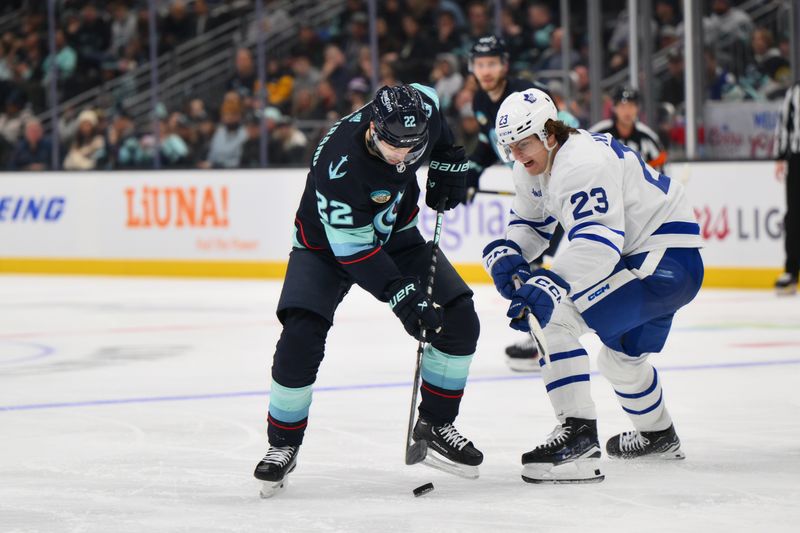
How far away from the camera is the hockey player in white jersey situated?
12.2ft

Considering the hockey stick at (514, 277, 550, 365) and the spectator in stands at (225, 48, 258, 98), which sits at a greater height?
the spectator in stands at (225, 48, 258, 98)

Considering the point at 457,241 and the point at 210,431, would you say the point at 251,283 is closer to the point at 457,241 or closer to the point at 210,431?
the point at 457,241

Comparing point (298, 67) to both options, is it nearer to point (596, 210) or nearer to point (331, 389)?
point (331, 389)

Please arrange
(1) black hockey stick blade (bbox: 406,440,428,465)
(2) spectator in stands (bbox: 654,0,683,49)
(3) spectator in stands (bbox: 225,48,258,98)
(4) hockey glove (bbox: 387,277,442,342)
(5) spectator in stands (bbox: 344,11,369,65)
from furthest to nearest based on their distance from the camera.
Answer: (3) spectator in stands (bbox: 225,48,258,98) < (5) spectator in stands (bbox: 344,11,369,65) < (2) spectator in stands (bbox: 654,0,683,49) < (1) black hockey stick blade (bbox: 406,440,428,465) < (4) hockey glove (bbox: 387,277,442,342)

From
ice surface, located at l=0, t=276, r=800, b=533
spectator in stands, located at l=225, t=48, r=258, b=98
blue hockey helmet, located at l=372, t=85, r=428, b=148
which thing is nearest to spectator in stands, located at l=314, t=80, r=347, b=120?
spectator in stands, located at l=225, t=48, r=258, b=98

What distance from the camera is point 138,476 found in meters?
4.02

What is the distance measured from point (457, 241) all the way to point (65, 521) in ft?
23.1

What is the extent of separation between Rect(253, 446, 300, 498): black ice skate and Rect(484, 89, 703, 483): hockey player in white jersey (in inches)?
25.6

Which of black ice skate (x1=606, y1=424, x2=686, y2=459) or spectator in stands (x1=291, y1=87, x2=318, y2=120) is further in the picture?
spectator in stands (x1=291, y1=87, x2=318, y2=120)

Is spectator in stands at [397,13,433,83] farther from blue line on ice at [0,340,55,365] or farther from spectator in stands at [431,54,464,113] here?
blue line on ice at [0,340,55,365]

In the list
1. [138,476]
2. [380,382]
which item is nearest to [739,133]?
[380,382]

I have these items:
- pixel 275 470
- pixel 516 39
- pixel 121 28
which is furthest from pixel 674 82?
pixel 275 470

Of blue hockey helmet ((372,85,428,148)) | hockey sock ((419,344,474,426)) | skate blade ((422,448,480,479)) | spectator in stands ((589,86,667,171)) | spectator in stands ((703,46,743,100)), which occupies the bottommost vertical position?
skate blade ((422,448,480,479))

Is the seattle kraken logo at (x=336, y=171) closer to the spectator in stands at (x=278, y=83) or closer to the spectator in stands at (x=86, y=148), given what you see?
the spectator in stands at (x=278, y=83)
